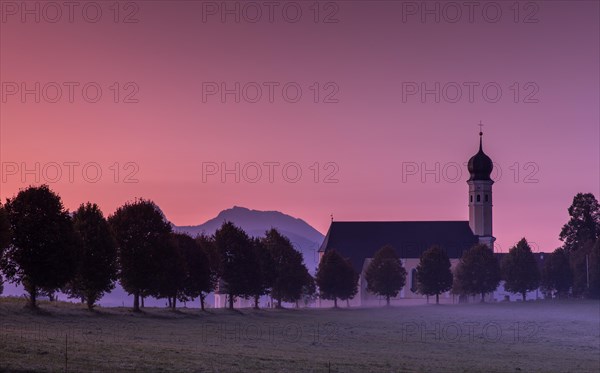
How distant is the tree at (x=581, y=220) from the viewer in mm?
177875

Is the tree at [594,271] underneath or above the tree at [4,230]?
underneath

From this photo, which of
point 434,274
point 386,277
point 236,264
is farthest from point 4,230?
point 434,274

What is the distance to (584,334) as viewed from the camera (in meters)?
90.2

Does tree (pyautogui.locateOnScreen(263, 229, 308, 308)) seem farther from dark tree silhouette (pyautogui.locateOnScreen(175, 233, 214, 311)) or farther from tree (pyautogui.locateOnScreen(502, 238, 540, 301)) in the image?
tree (pyautogui.locateOnScreen(502, 238, 540, 301))

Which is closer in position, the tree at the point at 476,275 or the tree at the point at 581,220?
the tree at the point at 476,275

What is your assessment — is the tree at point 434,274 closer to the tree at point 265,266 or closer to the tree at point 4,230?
the tree at point 265,266

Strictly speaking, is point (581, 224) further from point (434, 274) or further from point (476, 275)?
point (434, 274)

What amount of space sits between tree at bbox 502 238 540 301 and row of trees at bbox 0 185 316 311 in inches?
2219

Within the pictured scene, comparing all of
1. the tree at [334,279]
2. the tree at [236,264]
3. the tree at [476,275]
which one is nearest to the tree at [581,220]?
the tree at [476,275]

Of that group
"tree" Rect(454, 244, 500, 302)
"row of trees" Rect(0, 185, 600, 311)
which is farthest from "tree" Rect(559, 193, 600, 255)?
"tree" Rect(454, 244, 500, 302)

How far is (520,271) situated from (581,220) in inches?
975

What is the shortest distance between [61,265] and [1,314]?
10.2 m

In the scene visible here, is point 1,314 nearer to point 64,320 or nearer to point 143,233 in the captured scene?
point 64,320

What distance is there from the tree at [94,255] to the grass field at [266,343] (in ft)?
8.55
